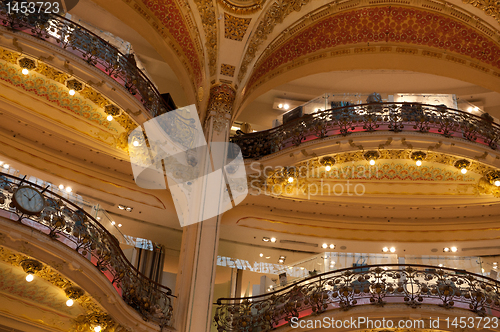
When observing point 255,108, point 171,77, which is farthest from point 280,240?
point 171,77

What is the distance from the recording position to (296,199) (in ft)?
34.5

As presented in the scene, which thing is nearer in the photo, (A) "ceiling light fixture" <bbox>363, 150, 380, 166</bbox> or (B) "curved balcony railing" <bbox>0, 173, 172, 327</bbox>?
(B) "curved balcony railing" <bbox>0, 173, 172, 327</bbox>

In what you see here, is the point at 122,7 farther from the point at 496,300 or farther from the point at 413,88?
the point at 496,300

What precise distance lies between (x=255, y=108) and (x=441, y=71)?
178 inches

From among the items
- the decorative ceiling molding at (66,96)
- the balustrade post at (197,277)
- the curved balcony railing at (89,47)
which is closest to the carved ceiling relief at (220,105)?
the curved balcony railing at (89,47)

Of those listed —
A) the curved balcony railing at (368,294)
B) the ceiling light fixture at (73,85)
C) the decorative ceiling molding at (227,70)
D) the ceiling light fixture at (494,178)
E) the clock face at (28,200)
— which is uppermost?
the decorative ceiling molding at (227,70)

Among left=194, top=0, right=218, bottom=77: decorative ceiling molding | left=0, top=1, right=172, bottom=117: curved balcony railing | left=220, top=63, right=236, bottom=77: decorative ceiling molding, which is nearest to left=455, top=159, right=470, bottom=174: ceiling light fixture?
left=220, top=63, right=236, bottom=77: decorative ceiling molding

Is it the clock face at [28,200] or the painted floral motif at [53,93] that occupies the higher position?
the painted floral motif at [53,93]

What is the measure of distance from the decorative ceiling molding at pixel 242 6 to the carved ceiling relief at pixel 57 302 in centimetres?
620

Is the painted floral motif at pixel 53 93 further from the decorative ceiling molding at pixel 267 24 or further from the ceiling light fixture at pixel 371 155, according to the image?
the ceiling light fixture at pixel 371 155

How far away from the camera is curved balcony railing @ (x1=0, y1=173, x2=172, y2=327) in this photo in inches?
269

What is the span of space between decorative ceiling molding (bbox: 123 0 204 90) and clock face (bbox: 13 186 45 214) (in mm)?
4698

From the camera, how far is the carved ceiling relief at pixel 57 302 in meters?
6.96

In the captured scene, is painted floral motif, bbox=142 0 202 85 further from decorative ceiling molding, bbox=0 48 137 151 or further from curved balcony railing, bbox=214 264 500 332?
curved balcony railing, bbox=214 264 500 332
